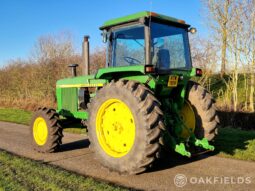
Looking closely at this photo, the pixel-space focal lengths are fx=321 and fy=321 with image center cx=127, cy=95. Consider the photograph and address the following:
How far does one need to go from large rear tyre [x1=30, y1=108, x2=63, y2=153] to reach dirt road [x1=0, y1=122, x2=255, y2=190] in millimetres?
175

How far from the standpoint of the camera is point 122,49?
19.6 feet

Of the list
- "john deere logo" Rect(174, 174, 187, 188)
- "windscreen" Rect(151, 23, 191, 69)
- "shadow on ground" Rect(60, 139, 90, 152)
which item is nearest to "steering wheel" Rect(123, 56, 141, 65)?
"windscreen" Rect(151, 23, 191, 69)

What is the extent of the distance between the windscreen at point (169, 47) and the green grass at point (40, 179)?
2273 mm

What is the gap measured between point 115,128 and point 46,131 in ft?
6.94

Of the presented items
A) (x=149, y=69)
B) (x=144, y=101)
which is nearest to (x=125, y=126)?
(x=144, y=101)

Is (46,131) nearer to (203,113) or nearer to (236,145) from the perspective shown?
(203,113)

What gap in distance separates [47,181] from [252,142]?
15.1 feet

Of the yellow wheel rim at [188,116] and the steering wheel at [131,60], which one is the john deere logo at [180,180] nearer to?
the yellow wheel rim at [188,116]

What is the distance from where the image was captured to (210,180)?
4734 mm

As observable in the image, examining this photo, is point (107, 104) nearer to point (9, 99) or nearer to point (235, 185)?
point (235, 185)

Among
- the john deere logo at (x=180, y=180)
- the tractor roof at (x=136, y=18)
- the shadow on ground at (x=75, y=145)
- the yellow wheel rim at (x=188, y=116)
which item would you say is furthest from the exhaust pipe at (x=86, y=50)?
the john deere logo at (x=180, y=180)

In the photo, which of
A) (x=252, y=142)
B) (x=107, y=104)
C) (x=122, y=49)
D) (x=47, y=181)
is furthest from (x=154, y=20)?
(x=252, y=142)

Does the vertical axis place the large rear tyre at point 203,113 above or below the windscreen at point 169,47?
below

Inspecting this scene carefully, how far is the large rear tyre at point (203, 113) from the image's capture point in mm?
5962
